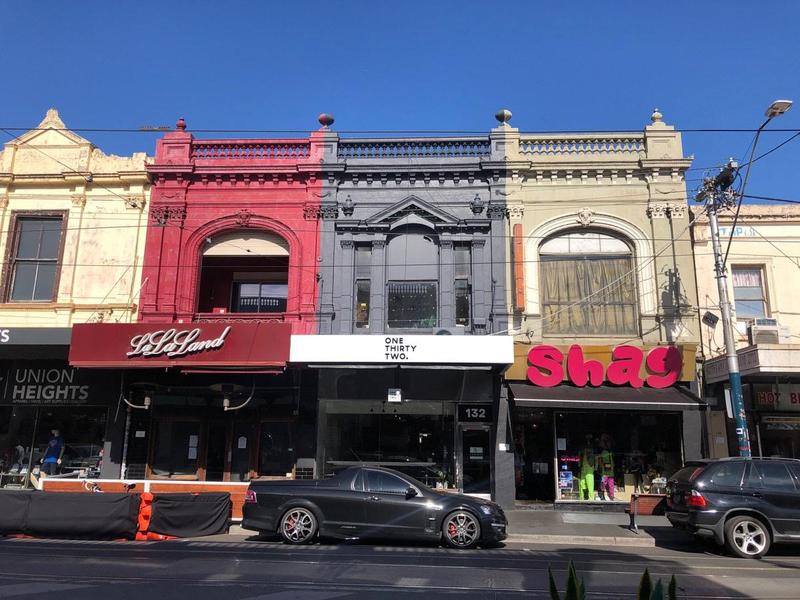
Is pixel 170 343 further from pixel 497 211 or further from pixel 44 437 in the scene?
pixel 497 211

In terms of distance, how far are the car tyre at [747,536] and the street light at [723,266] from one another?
2.40 meters

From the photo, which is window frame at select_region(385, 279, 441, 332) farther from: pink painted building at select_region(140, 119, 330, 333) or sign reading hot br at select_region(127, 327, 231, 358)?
sign reading hot br at select_region(127, 327, 231, 358)

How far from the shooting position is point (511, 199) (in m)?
17.8

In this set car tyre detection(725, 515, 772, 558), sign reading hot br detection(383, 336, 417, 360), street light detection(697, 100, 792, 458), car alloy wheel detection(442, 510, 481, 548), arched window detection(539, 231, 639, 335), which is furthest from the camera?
arched window detection(539, 231, 639, 335)

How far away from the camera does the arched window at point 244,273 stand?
1842cm

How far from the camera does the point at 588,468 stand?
16.2 m

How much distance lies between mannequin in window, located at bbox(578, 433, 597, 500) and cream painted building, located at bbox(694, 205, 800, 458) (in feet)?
9.65

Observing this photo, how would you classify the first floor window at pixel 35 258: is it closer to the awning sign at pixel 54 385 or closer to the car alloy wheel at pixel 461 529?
the awning sign at pixel 54 385

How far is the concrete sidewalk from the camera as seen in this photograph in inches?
471

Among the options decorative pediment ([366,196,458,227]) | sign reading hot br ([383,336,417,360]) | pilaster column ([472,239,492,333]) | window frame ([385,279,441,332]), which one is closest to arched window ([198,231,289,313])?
decorative pediment ([366,196,458,227])

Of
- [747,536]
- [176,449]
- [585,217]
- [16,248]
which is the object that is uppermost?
[585,217]

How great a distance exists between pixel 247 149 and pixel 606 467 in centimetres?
1339

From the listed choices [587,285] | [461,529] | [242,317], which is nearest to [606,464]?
[587,285]

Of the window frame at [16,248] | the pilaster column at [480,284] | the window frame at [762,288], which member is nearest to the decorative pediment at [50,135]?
the window frame at [16,248]
